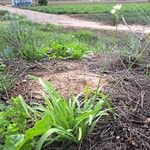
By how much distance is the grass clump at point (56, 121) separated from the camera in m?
2.87

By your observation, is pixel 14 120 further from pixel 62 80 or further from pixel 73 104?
pixel 62 80

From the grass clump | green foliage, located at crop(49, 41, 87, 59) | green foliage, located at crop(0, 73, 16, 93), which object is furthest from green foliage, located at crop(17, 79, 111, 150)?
green foliage, located at crop(49, 41, 87, 59)

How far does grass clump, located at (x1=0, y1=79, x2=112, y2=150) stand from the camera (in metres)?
2.87

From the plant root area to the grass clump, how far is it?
7 centimetres

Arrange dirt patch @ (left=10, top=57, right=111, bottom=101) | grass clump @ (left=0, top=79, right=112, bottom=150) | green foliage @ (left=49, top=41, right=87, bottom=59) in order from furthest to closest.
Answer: green foliage @ (left=49, top=41, right=87, bottom=59) < dirt patch @ (left=10, top=57, right=111, bottom=101) < grass clump @ (left=0, top=79, right=112, bottom=150)

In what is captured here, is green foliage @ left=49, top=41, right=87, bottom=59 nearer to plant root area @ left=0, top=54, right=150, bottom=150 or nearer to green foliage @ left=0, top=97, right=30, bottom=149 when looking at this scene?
plant root area @ left=0, top=54, right=150, bottom=150

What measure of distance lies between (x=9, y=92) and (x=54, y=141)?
959 mm

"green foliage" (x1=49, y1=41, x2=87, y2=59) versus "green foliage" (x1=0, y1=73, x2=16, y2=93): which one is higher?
"green foliage" (x1=0, y1=73, x2=16, y2=93)

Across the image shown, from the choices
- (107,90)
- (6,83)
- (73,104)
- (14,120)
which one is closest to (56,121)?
(73,104)

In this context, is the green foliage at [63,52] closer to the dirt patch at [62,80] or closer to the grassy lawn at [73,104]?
the grassy lawn at [73,104]

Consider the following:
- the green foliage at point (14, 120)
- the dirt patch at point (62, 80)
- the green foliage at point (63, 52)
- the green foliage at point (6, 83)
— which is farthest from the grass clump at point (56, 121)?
the green foliage at point (63, 52)

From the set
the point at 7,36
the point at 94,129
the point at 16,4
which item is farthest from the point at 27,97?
the point at 16,4

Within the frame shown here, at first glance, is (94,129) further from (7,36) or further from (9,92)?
(7,36)

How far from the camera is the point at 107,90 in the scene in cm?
368
